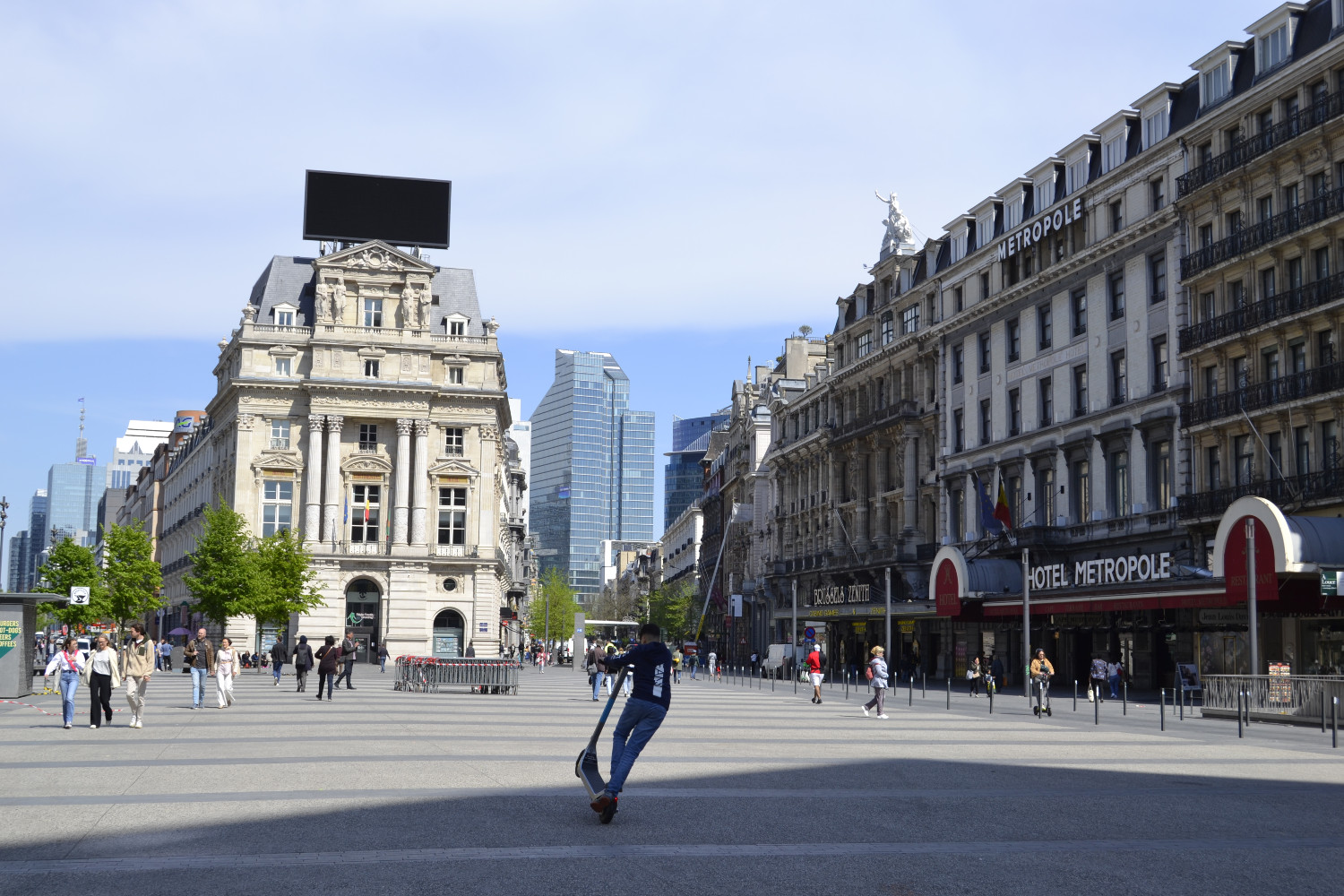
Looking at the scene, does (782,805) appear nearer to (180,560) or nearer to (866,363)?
(866,363)

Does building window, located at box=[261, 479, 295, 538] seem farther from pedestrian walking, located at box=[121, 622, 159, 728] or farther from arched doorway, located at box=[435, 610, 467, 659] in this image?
pedestrian walking, located at box=[121, 622, 159, 728]

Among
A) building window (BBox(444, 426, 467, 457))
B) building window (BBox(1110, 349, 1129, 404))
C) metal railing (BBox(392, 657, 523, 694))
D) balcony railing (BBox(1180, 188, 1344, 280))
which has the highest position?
balcony railing (BBox(1180, 188, 1344, 280))

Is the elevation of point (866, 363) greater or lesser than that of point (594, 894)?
greater

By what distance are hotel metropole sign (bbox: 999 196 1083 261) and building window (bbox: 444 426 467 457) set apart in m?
38.6

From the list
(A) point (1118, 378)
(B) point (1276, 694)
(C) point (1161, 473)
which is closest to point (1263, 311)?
(C) point (1161, 473)

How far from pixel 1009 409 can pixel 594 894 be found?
52.5 m

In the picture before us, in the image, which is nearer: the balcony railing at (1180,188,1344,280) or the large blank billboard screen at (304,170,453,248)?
the balcony railing at (1180,188,1344,280)

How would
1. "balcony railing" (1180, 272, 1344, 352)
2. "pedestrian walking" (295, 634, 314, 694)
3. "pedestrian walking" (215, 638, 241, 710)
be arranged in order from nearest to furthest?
"pedestrian walking" (215, 638, 241, 710) < "balcony railing" (1180, 272, 1344, 352) < "pedestrian walking" (295, 634, 314, 694)

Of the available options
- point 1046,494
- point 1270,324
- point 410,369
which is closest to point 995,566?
point 1046,494

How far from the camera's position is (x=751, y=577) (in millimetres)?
100375

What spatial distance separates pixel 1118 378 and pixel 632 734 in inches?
1655

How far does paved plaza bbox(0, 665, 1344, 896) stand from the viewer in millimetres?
9711

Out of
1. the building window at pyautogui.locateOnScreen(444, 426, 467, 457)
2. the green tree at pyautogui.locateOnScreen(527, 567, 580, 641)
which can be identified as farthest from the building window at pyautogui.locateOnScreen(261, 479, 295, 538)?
the green tree at pyautogui.locateOnScreen(527, 567, 580, 641)

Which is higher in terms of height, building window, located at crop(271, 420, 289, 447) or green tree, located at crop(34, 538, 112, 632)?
building window, located at crop(271, 420, 289, 447)
